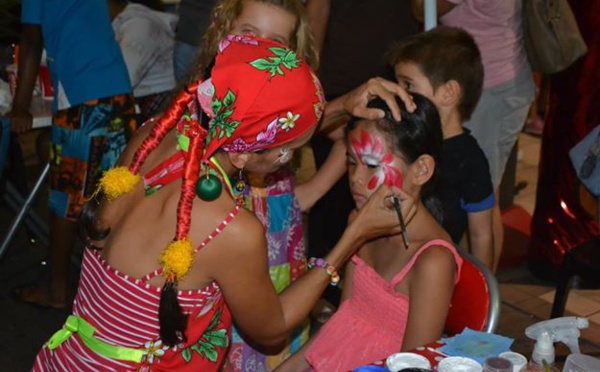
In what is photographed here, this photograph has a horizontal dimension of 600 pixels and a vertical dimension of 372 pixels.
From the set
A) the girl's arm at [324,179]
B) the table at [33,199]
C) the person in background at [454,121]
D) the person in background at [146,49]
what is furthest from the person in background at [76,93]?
the person in background at [454,121]

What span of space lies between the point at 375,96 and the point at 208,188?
0.65 metres

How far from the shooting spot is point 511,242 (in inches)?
174

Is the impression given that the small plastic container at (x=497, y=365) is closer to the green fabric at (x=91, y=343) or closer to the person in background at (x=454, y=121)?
the green fabric at (x=91, y=343)

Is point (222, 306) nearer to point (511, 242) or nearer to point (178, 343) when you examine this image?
point (178, 343)

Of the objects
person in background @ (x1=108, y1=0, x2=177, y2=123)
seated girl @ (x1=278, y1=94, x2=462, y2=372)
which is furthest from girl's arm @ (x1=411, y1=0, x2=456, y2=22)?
person in background @ (x1=108, y1=0, x2=177, y2=123)

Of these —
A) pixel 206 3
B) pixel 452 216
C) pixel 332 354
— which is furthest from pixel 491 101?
pixel 332 354

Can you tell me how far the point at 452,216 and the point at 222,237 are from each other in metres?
1.10

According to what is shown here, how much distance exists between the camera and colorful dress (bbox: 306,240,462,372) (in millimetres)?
2049

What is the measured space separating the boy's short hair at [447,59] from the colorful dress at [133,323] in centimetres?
106

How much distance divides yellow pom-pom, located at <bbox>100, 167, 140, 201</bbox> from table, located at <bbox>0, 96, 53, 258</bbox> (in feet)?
6.33

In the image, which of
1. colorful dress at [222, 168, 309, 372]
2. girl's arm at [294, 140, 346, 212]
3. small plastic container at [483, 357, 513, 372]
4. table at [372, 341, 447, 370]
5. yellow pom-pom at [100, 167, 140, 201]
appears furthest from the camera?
girl's arm at [294, 140, 346, 212]

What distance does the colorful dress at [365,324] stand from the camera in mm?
2049

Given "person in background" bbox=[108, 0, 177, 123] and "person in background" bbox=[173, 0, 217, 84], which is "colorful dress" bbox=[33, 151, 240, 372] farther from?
"person in background" bbox=[108, 0, 177, 123]

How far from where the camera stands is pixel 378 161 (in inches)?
82.2
